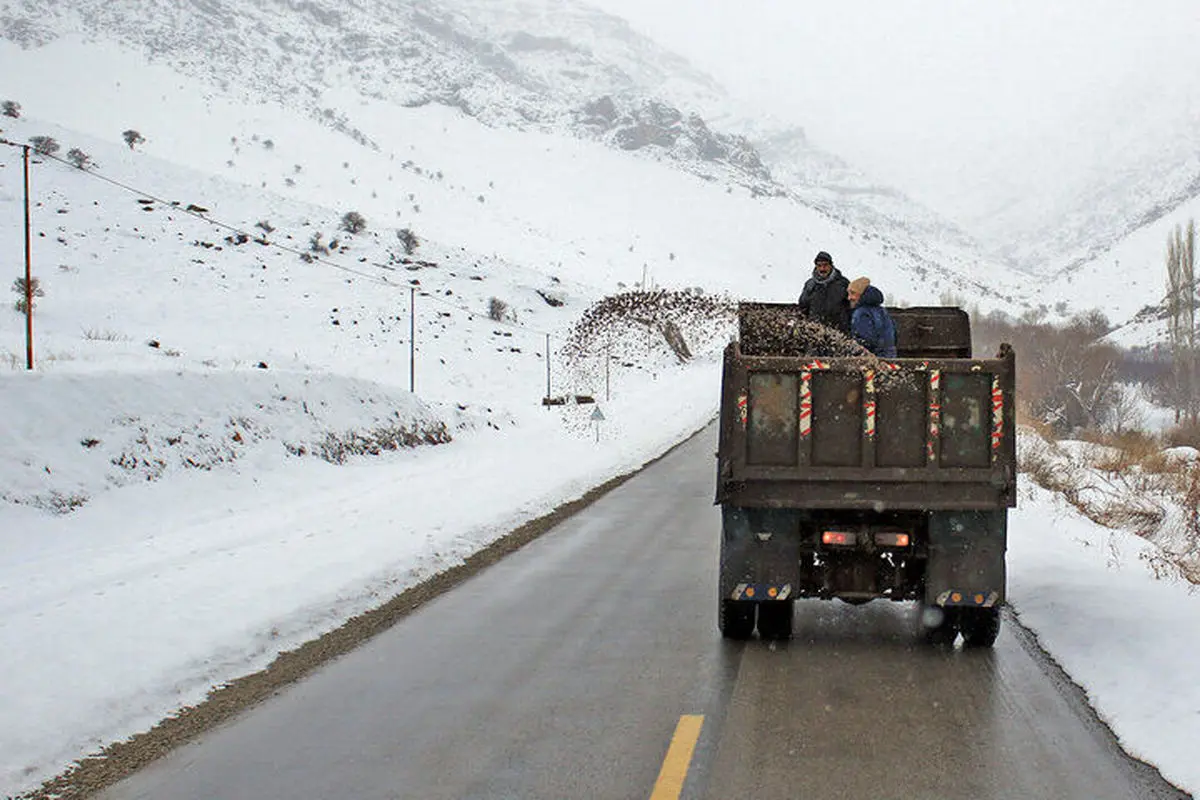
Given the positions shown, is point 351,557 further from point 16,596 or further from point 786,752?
point 786,752

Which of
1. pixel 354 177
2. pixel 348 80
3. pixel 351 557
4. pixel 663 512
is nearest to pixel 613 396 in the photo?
pixel 663 512

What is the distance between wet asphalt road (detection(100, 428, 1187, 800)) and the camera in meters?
5.28

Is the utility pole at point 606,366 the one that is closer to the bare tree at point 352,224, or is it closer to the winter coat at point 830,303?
the bare tree at point 352,224

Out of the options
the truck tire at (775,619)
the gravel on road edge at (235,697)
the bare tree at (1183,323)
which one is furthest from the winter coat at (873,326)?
the bare tree at (1183,323)

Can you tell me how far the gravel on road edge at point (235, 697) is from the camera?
555cm

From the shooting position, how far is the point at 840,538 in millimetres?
7711

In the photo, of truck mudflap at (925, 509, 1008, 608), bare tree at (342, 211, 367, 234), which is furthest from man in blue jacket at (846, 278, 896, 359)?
bare tree at (342, 211, 367, 234)

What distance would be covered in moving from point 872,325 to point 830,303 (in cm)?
74

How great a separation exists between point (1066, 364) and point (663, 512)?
5988 centimetres

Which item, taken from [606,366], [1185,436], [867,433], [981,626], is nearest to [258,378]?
[867,433]

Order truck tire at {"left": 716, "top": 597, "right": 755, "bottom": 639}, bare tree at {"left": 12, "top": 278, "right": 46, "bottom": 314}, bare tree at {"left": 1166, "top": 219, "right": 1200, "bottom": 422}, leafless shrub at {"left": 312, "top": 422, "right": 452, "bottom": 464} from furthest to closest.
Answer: bare tree at {"left": 1166, "top": 219, "right": 1200, "bottom": 422}, bare tree at {"left": 12, "top": 278, "right": 46, "bottom": 314}, leafless shrub at {"left": 312, "top": 422, "right": 452, "bottom": 464}, truck tire at {"left": 716, "top": 597, "right": 755, "bottom": 639}

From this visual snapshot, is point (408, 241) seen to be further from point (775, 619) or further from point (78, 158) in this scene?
point (775, 619)

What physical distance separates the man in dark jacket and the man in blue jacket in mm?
560

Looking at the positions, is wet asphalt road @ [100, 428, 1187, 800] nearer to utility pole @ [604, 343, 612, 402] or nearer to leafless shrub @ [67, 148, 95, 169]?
utility pole @ [604, 343, 612, 402]
